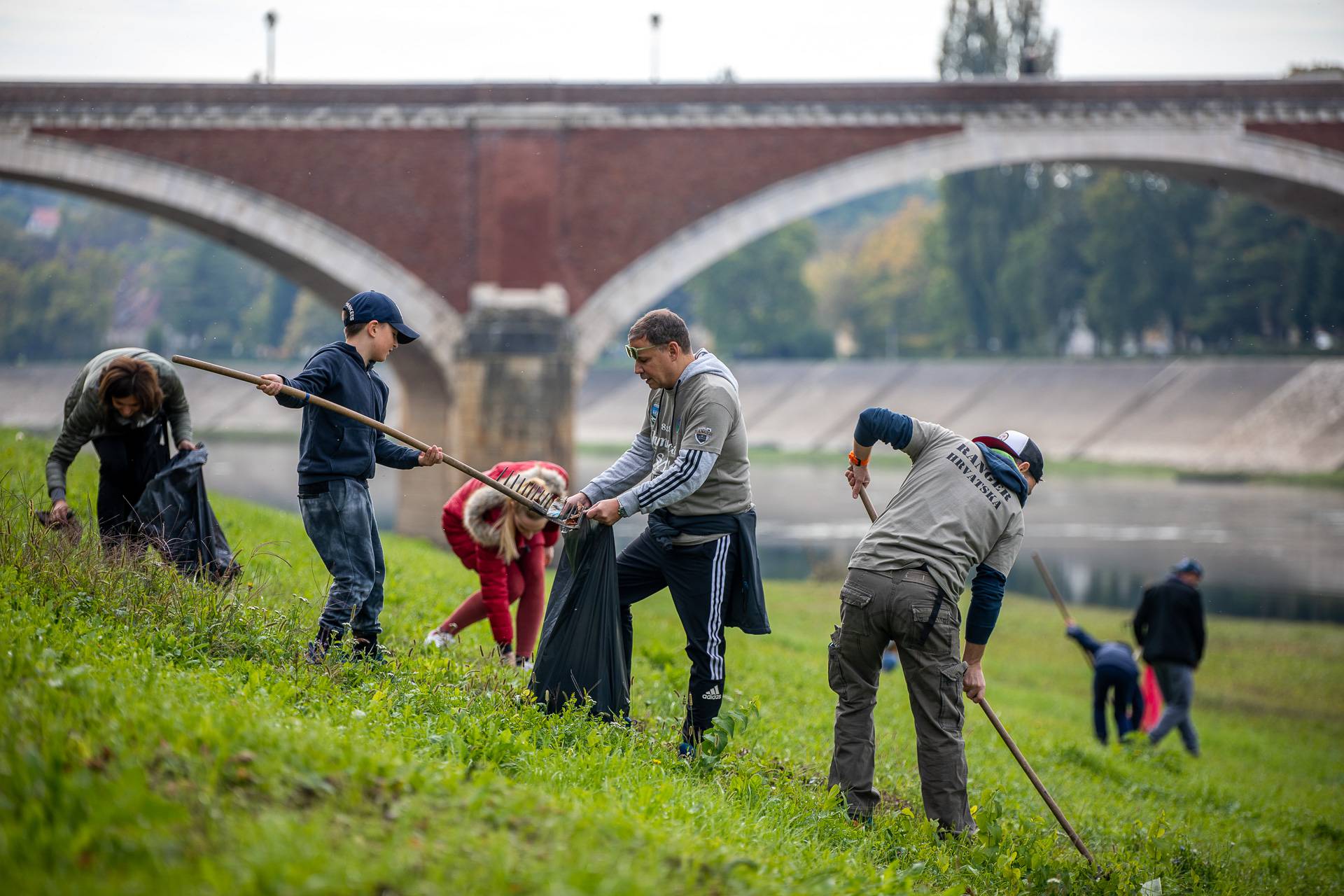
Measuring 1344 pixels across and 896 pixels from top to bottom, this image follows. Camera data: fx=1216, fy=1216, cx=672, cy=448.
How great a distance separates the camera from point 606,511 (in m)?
4.54

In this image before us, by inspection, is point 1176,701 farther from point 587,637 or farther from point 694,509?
point 587,637

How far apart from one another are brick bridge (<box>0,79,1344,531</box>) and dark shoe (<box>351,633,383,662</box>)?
42.5 feet

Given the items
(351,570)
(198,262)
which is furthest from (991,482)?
(198,262)

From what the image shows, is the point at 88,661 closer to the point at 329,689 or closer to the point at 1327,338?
the point at 329,689

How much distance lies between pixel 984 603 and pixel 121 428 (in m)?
3.70

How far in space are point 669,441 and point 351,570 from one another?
4.36 feet

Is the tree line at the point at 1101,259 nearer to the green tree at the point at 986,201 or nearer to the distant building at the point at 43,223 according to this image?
the green tree at the point at 986,201

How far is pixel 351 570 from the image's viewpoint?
470cm

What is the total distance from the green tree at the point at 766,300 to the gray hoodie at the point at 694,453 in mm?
51465

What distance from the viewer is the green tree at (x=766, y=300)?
56.6m

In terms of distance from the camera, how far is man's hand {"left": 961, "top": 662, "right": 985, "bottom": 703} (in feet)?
15.4

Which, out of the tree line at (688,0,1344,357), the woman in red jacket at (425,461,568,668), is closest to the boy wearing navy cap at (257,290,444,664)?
the woman in red jacket at (425,461,568,668)

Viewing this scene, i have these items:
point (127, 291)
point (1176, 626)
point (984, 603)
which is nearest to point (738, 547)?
point (984, 603)

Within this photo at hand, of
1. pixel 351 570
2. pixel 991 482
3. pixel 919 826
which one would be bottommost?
pixel 919 826
